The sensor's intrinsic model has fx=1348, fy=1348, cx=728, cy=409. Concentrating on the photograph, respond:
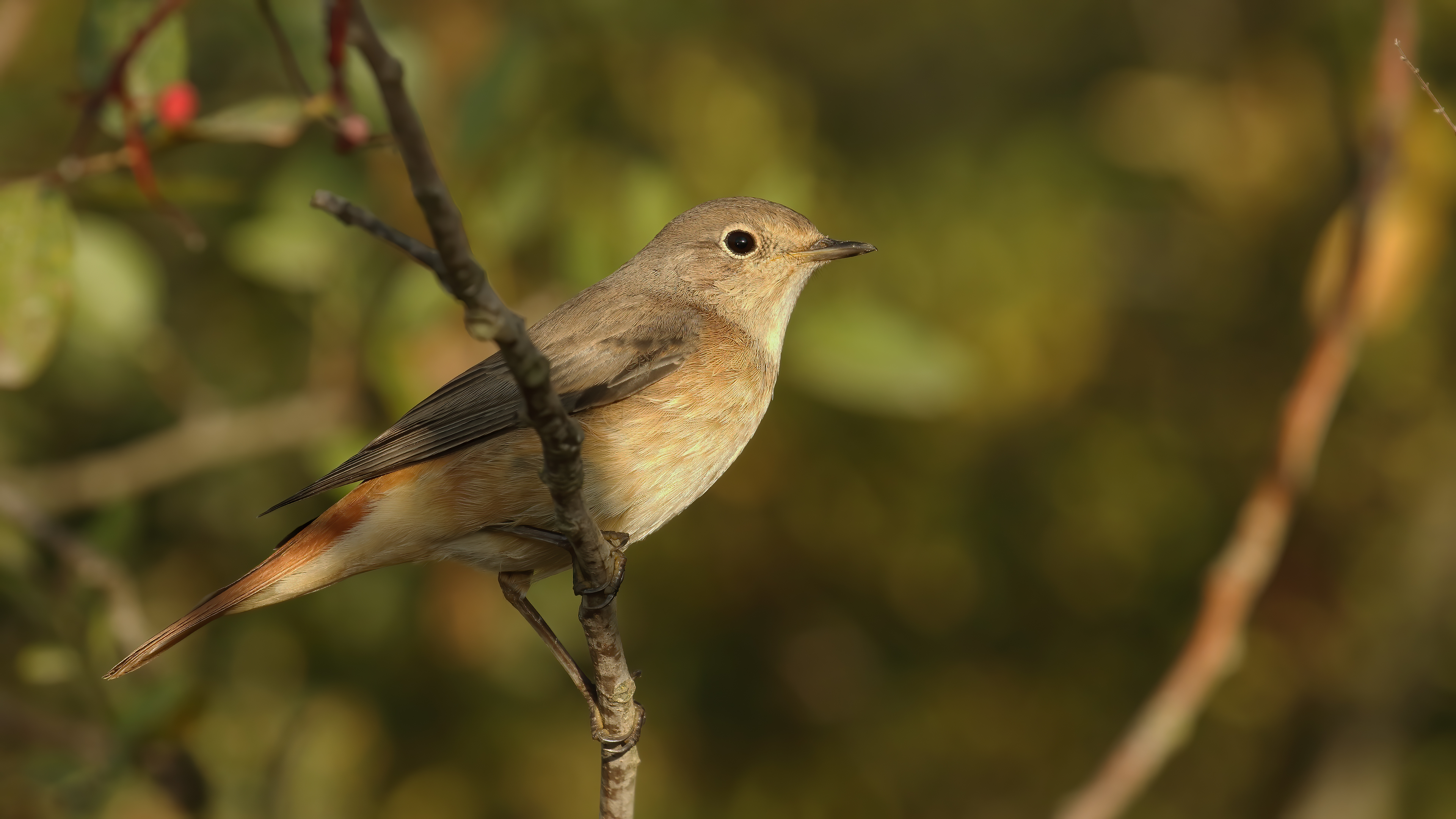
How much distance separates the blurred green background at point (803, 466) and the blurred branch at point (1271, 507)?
94 centimetres

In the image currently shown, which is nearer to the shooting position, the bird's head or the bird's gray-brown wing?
the bird's gray-brown wing

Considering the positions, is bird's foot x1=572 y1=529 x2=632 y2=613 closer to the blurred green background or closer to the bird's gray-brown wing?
the bird's gray-brown wing

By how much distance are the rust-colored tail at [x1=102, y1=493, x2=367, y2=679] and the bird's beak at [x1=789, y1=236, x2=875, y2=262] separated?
176cm

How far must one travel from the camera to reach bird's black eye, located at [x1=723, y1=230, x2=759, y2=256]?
492 centimetres

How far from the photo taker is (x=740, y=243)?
4941mm

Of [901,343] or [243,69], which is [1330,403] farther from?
[243,69]

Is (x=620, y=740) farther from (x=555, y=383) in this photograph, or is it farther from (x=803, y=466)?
(x=803, y=466)

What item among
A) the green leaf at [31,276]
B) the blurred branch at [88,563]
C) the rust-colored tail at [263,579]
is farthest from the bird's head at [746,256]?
the blurred branch at [88,563]

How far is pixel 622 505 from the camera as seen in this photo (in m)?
3.92

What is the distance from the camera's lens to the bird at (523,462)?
13.0 feet

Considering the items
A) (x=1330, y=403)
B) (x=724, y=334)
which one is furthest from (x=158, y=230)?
(x=1330, y=403)

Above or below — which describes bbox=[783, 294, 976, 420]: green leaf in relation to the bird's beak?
below

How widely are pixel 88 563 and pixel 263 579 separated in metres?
0.75

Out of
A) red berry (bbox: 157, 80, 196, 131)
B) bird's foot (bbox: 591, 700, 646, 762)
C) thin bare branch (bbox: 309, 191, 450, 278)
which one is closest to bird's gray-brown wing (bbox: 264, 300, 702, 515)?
bird's foot (bbox: 591, 700, 646, 762)
